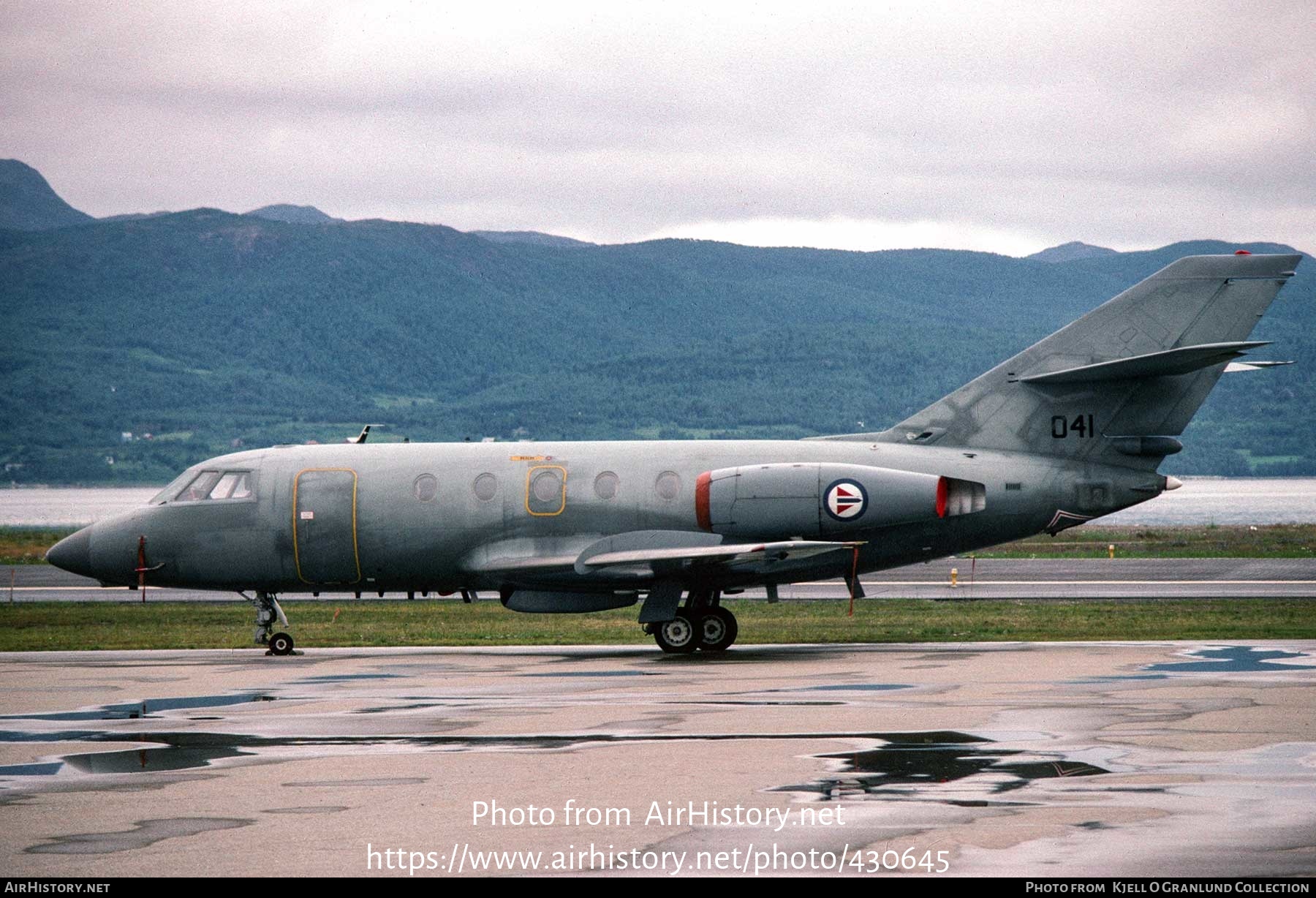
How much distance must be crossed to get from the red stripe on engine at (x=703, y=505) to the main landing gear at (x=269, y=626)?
7.58 m

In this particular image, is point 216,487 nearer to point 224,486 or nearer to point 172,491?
point 224,486

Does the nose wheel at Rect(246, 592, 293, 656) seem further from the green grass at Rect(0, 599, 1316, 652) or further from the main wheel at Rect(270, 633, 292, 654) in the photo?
the green grass at Rect(0, 599, 1316, 652)

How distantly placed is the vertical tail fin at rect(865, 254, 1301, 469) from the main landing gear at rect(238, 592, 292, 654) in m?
11.9

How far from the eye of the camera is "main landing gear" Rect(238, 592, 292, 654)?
90.1 feet

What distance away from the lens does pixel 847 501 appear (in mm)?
25625

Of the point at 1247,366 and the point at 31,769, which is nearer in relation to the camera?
the point at 31,769

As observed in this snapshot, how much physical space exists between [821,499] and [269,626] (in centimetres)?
1033

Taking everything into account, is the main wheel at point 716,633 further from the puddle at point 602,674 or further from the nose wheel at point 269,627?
the nose wheel at point 269,627

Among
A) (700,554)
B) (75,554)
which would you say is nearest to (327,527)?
(75,554)

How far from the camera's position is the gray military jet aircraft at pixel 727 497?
25.7 metres

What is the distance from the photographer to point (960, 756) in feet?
46.8

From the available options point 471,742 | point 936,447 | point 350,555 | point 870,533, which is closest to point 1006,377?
point 936,447

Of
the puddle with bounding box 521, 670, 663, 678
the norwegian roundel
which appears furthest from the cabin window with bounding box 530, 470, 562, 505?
the norwegian roundel

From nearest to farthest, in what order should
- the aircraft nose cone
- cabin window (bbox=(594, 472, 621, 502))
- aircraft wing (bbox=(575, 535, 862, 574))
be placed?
aircraft wing (bbox=(575, 535, 862, 574)) → cabin window (bbox=(594, 472, 621, 502)) → the aircraft nose cone
